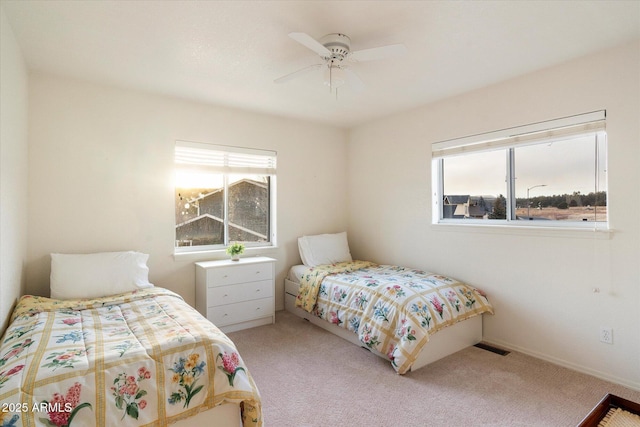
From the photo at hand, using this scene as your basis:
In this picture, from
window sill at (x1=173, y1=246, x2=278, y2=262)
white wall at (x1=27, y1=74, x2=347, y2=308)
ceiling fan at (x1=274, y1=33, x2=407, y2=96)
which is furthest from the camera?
window sill at (x1=173, y1=246, x2=278, y2=262)

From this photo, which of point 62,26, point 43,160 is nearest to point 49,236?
point 43,160

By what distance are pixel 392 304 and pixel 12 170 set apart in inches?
115

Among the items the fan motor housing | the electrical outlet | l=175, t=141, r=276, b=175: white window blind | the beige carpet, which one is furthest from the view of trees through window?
l=175, t=141, r=276, b=175: white window blind

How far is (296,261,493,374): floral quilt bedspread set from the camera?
2488 millimetres

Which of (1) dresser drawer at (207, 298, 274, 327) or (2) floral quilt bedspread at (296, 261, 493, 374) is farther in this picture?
(1) dresser drawer at (207, 298, 274, 327)

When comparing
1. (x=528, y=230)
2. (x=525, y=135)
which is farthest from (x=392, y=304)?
(x=525, y=135)

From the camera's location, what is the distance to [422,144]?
3.61 m

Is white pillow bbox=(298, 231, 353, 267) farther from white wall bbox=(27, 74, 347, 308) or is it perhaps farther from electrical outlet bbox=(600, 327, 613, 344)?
electrical outlet bbox=(600, 327, 613, 344)

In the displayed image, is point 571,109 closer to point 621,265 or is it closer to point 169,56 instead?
point 621,265

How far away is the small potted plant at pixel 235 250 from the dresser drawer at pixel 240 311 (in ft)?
1.64

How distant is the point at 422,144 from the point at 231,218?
2387mm

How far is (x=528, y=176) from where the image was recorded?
9.61ft

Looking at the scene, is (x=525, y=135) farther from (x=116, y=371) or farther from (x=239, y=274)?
(x=116, y=371)

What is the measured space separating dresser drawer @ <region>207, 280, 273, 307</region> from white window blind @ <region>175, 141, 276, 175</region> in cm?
130
